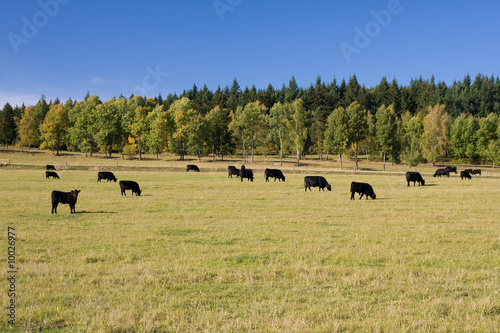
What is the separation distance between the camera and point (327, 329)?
5750mm

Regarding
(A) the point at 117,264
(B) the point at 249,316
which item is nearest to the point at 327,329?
(B) the point at 249,316

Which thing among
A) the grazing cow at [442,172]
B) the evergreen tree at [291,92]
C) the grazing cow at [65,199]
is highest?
the evergreen tree at [291,92]

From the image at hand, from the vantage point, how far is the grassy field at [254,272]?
6.08 m

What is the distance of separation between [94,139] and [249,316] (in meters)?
94.6

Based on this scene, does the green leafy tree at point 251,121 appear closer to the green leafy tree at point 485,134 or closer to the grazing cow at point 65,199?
the green leafy tree at point 485,134

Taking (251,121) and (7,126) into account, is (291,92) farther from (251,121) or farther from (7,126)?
(7,126)

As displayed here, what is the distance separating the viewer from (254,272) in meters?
8.77

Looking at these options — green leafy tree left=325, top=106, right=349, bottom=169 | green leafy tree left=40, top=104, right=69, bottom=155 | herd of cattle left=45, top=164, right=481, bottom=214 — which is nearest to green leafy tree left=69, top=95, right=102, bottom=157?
green leafy tree left=40, top=104, right=69, bottom=155

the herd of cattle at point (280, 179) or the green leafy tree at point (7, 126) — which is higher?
the green leafy tree at point (7, 126)

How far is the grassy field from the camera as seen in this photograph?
20.0ft

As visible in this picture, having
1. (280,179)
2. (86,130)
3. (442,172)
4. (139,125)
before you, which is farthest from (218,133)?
(442,172)

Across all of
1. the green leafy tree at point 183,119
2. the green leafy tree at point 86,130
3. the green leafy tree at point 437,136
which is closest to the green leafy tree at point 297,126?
the green leafy tree at point 183,119

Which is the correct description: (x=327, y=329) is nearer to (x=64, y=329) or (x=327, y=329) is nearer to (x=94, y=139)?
(x=64, y=329)

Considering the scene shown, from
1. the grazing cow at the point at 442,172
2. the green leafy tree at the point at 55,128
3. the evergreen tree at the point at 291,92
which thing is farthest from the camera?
the evergreen tree at the point at 291,92
